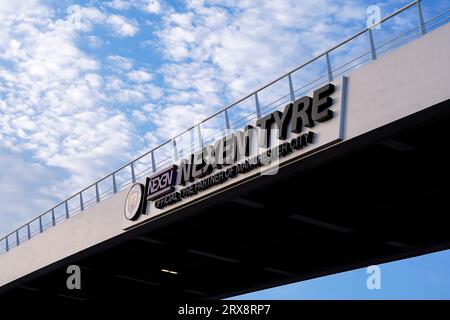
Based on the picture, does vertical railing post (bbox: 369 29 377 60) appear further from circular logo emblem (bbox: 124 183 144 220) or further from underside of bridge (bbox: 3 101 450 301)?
circular logo emblem (bbox: 124 183 144 220)

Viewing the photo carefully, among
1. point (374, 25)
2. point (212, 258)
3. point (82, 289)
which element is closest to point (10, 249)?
point (82, 289)

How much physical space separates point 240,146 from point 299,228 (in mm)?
7021

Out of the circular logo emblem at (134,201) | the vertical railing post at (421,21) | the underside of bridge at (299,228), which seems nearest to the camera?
the vertical railing post at (421,21)

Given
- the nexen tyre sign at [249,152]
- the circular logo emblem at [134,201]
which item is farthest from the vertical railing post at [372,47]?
the circular logo emblem at [134,201]

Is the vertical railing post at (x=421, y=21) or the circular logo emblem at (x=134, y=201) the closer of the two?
the vertical railing post at (x=421, y=21)

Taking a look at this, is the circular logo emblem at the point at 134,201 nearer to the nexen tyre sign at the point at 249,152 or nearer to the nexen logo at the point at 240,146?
the nexen tyre sign at the point at 249,152

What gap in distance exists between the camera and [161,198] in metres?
23.4

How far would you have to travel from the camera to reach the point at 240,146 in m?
20.0

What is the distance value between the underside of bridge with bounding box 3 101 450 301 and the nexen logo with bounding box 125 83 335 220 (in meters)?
0.67

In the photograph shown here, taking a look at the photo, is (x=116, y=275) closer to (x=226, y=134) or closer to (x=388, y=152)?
(x=226, y=134)

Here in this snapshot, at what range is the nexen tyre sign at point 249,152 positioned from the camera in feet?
57.4

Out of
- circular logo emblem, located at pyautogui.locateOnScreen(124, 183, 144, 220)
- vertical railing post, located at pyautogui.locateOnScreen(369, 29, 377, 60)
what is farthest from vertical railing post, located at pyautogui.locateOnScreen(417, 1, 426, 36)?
circular logo emblem, located at pyautogui.locateOnScreen(124, 183, 144, 220)

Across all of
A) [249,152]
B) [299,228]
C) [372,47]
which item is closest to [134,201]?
[299,228]
